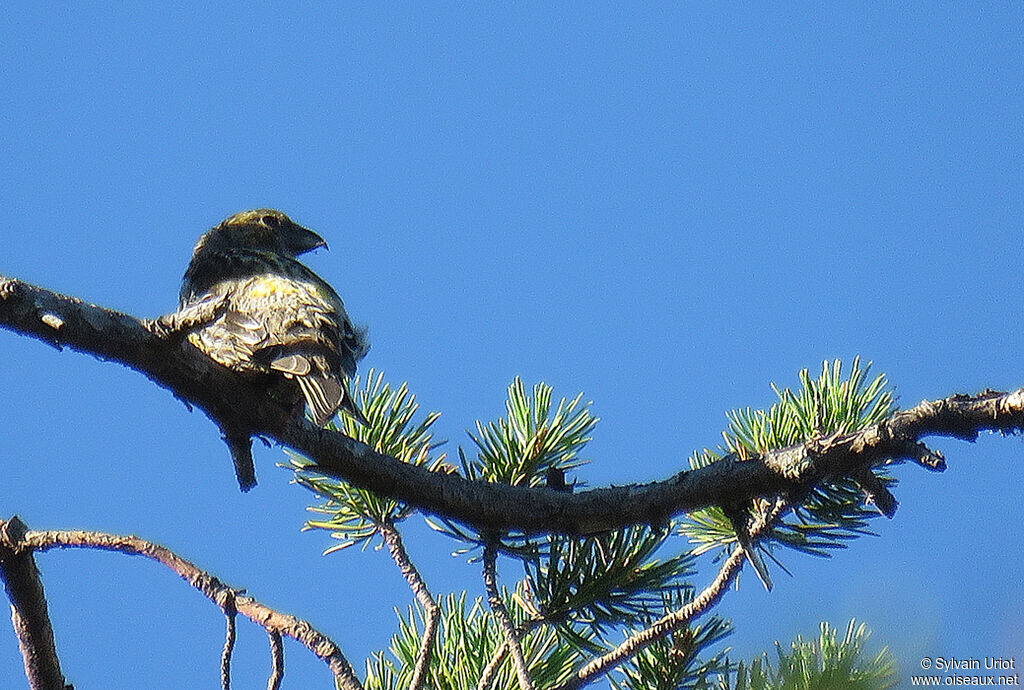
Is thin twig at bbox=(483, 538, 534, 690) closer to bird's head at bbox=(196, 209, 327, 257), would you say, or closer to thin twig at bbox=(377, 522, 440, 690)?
thin twig at bbox=(377, 522, 440, 690)

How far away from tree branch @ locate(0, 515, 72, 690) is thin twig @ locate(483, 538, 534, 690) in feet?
3.15

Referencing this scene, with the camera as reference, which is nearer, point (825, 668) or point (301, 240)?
point (825, 668)

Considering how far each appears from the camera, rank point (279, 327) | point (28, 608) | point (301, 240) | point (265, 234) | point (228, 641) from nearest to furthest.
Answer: point (228, 641) → point (28, 608) → point (279, 327) → point (265, 234) → point (301, 240)

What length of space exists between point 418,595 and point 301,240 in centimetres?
379

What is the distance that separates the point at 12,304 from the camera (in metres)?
2.27

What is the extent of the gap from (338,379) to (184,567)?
1092 millimetres

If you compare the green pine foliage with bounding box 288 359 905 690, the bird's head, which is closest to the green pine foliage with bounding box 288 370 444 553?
the green pine foliage with bounding box 288 359 905 690

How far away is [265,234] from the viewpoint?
5957 millimetres

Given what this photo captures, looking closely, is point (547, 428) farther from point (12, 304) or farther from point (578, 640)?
point (12, 304)

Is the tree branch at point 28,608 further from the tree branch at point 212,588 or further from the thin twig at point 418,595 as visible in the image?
the thin twig at point 418,595

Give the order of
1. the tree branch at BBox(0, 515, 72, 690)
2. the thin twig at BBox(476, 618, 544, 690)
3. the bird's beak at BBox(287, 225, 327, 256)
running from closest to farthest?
the tree branch at BBox(0, 515, 72, 690) → the thin twig at BBox(476, 618, 544, 690) → the bird's beak at BBox(287, 225, 327, 256)

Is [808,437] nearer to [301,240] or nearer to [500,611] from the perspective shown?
[500,611]

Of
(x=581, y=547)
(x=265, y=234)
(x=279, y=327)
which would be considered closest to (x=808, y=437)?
(x=581, y=547)

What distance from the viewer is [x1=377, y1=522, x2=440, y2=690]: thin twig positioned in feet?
7.69
